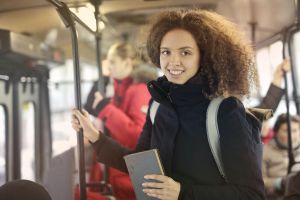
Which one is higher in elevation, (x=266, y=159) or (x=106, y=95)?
(x=106, y=95)

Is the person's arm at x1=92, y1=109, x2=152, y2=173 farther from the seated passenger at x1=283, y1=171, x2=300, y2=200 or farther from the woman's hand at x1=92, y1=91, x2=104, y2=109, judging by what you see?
the seated passenger at x1=283, y1=171, x2=300, y2=200

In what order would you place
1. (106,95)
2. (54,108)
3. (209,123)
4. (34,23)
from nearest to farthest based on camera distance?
(209,123) → (34,23) → (54,108) → (106,95)

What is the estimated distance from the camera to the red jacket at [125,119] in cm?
200

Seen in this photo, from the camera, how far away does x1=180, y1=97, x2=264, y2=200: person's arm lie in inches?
46.0

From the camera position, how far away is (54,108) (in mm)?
2023

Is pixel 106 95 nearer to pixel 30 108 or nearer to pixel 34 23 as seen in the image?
pixel 30 108

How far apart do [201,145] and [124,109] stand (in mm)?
907

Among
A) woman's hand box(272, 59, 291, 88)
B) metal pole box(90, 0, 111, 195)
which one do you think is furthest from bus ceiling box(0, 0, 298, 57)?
woman's hand box(272, 59, 291, 88)

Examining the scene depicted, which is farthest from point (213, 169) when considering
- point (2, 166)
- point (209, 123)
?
point (2, 166)

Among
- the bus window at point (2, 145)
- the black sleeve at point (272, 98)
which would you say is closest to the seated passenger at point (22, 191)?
the bus window at point (2, 145)

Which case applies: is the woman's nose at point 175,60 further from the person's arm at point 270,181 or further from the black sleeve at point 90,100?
the person's arm at point 270,181

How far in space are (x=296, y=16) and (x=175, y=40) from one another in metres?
0.82

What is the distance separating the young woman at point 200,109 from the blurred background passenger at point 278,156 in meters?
0.86

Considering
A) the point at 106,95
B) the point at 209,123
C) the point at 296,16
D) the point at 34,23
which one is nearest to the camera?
the point at 209,123
